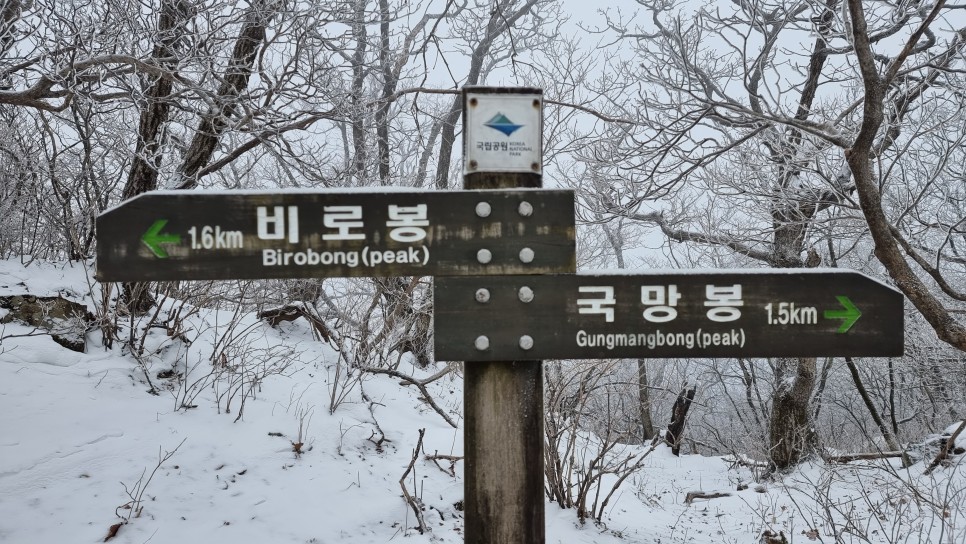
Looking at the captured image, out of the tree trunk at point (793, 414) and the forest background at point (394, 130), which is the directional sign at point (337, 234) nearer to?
the forest background at point (394, 130)

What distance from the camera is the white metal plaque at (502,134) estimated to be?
1.78 m

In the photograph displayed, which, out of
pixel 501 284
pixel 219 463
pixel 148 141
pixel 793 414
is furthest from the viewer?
pixel 793 414

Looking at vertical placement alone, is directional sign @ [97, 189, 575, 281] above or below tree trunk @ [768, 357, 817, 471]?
above

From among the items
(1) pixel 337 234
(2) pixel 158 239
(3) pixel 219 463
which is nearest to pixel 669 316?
(1) pixel 337 234

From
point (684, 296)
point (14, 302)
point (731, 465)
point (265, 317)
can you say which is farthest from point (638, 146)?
point (731, 465)

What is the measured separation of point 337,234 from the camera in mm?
1730

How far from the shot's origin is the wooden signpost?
171cm

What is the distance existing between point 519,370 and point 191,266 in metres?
0.97

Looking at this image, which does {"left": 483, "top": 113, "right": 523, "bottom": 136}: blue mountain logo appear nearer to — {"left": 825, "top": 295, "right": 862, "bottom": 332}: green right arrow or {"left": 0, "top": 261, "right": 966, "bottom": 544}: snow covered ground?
{"left": 825, "top": 295, "right": 862, "bottom": 332}: green right arrow

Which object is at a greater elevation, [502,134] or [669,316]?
[502,134]

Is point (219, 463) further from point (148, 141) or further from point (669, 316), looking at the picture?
point (669, 316)

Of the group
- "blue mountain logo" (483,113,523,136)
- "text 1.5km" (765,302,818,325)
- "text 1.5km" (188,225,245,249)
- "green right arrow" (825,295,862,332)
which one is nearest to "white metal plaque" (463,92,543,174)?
"blue mountain logo" (483,113,523,136)

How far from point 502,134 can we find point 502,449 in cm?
90

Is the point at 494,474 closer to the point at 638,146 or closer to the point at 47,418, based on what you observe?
the point at 47,418
